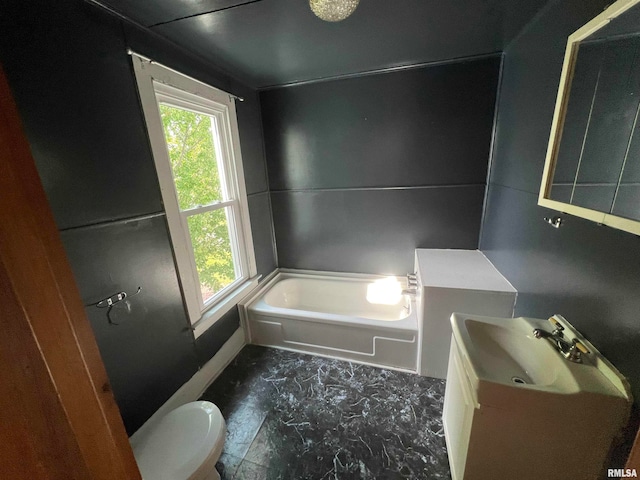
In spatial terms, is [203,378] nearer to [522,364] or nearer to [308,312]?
[308,312]

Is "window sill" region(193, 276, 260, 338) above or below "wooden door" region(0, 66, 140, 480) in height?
below

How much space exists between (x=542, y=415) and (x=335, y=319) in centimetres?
132

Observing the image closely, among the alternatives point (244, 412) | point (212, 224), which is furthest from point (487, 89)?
point (244, 412)

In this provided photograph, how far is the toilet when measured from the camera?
107cm

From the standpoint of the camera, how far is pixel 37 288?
1.23 ft

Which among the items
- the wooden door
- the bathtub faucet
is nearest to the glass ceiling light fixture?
the wooden door

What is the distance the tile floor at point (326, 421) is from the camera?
134 centimetres

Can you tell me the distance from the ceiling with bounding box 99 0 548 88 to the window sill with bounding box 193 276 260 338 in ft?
6.01

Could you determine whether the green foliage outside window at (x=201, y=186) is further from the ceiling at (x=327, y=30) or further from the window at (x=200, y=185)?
the ceiling at (x=327, y=30)

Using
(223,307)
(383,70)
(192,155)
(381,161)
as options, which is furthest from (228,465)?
(383,70)

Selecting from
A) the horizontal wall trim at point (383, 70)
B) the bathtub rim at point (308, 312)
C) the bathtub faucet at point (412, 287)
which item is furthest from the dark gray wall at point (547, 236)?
the bathtub rim at point (308, 312)

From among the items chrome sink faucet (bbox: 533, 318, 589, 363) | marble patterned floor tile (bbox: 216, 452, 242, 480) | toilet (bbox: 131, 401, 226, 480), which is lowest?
marble patterned floor tile (bbox: 216, 452, 242, 480)

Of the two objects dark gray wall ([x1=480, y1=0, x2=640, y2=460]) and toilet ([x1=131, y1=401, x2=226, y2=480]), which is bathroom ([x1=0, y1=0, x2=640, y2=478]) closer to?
dark gray wall ([x1=480, y1=0, x2=640, y2=460])

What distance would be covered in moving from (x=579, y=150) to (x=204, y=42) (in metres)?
2.12
